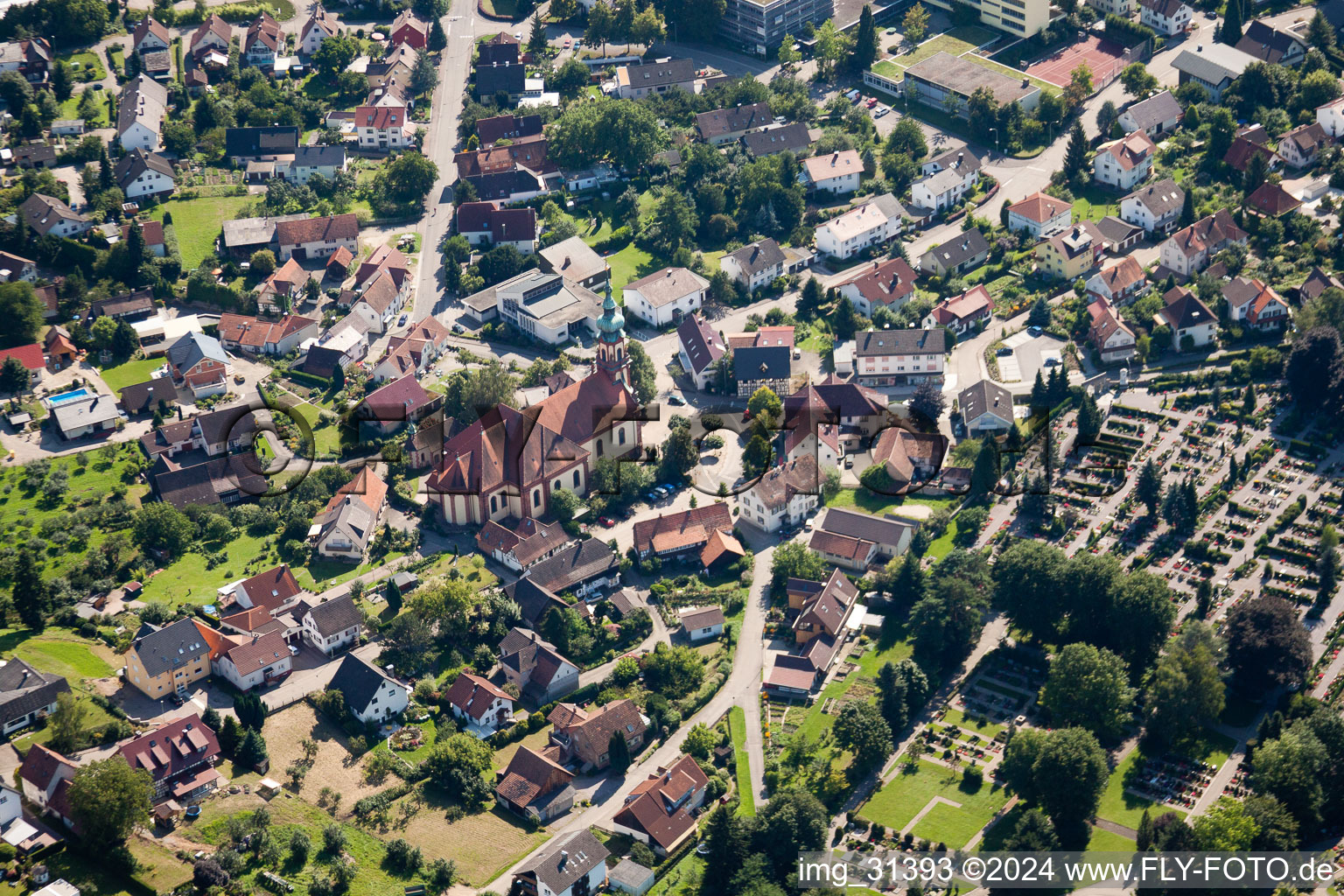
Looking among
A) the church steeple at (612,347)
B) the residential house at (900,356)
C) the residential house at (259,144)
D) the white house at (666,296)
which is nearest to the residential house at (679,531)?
the church steeple at (612,347)

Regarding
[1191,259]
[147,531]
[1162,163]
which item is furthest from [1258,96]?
[147,531]

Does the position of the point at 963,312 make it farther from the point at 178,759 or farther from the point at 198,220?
the point at 178,759

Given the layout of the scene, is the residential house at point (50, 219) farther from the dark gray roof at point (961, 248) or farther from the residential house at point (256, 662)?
the dark gray roof at point (961, 248)

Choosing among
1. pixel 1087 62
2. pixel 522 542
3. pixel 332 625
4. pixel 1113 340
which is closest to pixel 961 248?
pixel 1113 340

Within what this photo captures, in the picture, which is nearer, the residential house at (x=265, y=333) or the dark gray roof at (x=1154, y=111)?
the residential house at (x=265, y=333)

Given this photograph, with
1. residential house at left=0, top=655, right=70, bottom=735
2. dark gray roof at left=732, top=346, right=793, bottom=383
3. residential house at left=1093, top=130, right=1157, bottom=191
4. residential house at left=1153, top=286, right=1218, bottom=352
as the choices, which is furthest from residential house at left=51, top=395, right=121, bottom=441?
residential house at left=1093, top=130, right=1157, bottom=191
